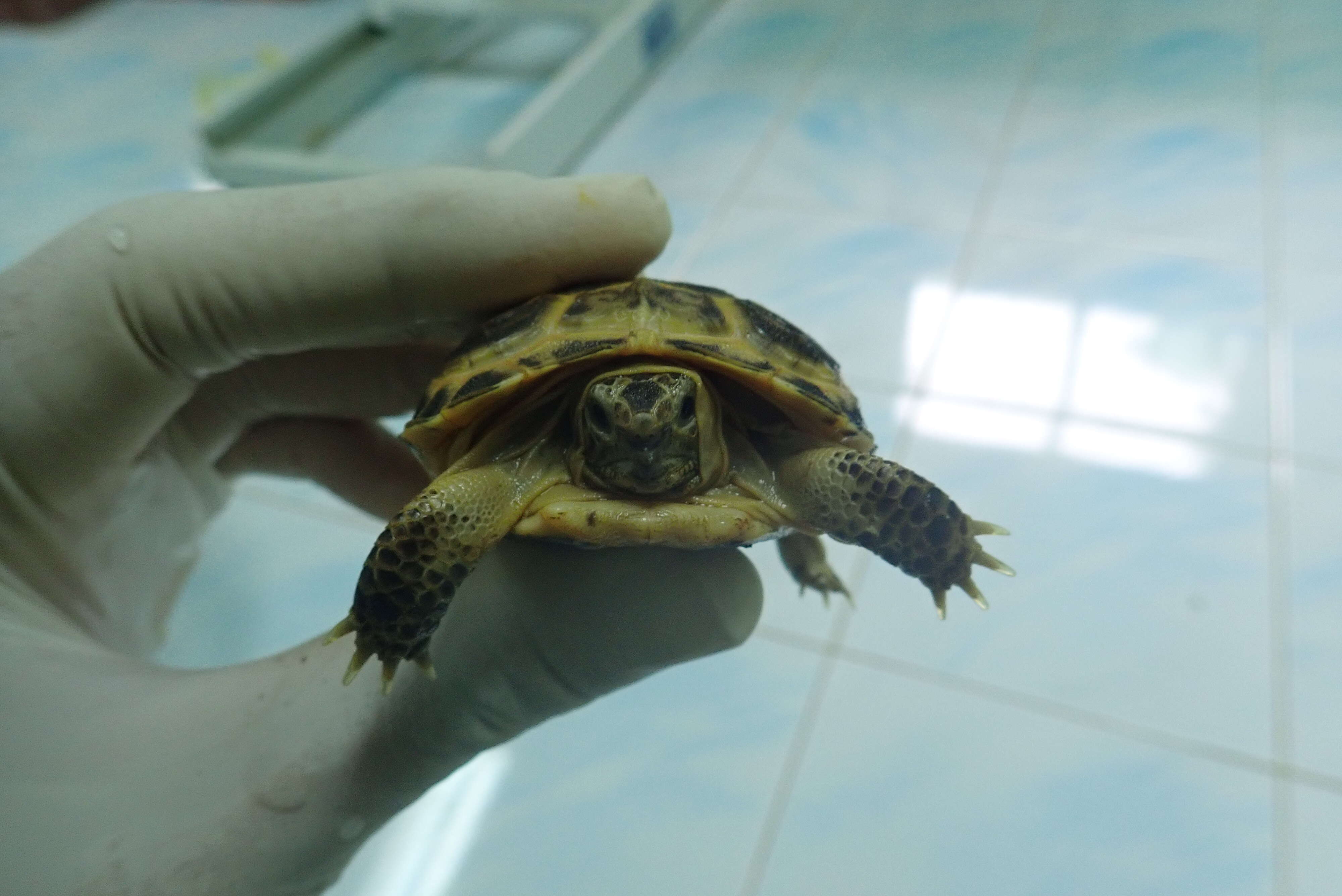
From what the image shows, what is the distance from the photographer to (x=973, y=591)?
1.34 metres

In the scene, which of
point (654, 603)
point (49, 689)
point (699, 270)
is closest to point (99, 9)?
point (699, 270)

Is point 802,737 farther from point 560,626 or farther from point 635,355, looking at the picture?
point 635,355

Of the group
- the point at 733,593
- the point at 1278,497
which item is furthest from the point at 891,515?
the point at 1278,497

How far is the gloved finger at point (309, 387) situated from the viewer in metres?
1.90

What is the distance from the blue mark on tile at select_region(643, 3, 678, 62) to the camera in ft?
13.8

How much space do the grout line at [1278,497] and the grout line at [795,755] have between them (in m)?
0.93

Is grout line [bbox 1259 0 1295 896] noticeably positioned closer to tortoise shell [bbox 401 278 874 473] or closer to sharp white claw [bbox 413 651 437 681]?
tortoise shell [bbox 401 278 874 473]

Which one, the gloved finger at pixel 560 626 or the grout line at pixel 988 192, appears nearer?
the gloved finger at pixel 560 626

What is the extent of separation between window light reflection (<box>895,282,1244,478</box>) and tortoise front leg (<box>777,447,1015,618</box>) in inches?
57.1

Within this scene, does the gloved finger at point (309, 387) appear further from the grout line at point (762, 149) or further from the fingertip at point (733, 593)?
the grout line at point (762, 149)

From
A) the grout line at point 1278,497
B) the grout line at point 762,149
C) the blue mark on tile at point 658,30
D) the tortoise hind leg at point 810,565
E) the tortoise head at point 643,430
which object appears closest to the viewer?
the tortoise head at point 643,430

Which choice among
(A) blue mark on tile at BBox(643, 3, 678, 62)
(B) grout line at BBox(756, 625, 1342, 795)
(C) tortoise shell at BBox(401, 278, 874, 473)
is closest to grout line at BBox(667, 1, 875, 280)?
(A) blue mark on tile at BBox(643, 3, 678, 62)

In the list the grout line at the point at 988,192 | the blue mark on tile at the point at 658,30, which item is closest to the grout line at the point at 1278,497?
the grout line at the point at 988,192

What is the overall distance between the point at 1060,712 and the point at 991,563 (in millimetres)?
960
